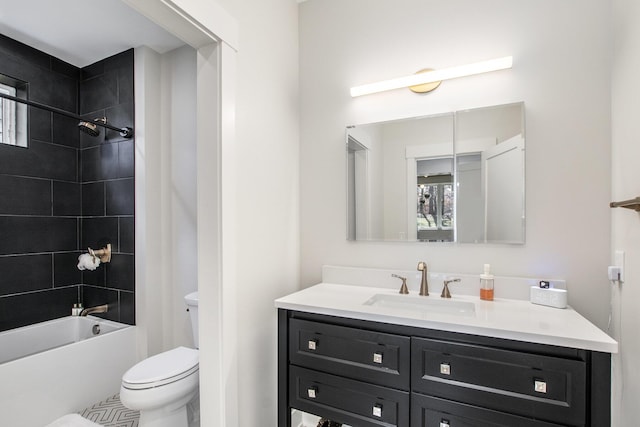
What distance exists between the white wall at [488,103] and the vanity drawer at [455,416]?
696 millimetres

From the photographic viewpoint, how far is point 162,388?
1.64 m

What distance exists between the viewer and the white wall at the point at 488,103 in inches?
58.1

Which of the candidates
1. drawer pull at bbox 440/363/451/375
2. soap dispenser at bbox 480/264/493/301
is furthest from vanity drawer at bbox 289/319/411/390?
soap dispenser at bbox 480/264/493/301

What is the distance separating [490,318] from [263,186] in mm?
1247

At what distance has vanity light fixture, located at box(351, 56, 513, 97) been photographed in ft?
5.26

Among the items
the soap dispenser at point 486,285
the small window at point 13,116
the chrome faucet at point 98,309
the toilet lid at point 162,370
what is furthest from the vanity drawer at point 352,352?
the small window at point 13,116

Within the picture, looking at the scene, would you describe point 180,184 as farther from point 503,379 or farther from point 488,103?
point 503,379

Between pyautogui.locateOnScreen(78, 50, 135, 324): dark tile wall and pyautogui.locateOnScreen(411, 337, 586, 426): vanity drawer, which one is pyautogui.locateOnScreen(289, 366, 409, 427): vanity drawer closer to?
pyautogui.locateOnScreen(411, 337, 586, 426): vanity drawer

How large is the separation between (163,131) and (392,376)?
2.37 metres

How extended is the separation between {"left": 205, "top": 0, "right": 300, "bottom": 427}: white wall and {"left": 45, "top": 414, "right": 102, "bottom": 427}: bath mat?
123 centimetres

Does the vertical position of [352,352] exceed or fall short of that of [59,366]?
it exceeds it

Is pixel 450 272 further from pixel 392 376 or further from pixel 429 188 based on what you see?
pixel 392 376

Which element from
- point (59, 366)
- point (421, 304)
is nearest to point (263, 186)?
point (421, 304)

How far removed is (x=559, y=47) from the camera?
60.1 inches
